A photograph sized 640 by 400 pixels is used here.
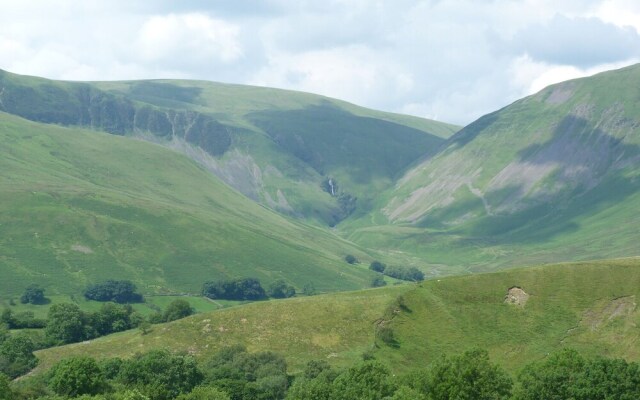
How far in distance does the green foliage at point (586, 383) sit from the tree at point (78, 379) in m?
57.8

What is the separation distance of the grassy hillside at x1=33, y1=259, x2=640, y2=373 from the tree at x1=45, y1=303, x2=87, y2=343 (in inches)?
382

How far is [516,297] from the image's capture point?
17188 cm

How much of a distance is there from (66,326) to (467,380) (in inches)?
4132

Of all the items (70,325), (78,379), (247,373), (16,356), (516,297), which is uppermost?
(516,297)

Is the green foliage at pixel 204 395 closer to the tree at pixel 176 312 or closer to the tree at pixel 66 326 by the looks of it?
the tree at pixel 66 326

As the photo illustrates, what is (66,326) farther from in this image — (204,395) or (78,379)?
(204,395)

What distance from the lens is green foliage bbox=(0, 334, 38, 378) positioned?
147 metres

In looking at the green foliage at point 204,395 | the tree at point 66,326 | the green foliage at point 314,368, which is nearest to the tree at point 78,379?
the green foliage at point 204,395

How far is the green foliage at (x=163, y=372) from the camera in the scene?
4904 inches

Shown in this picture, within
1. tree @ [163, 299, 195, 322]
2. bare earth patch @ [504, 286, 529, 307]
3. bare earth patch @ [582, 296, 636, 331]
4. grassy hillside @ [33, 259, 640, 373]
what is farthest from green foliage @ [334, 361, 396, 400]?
tree @ [163, 299, 195, 322]

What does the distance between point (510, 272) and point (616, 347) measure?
34.7 metres

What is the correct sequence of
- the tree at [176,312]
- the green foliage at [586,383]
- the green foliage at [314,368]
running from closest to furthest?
the green foliage at [586,383] → the green foliage at [314,368] → the tree at [176,312]

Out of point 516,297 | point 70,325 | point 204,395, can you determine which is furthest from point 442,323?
point 70,325

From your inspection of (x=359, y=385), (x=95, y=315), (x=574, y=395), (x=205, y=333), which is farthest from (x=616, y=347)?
(x=95, y=315)
